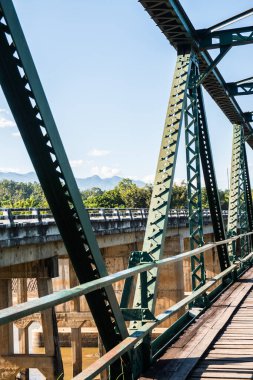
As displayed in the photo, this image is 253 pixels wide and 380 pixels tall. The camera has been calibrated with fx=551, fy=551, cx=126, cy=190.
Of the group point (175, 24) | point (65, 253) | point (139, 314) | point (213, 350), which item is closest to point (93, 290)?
point (139, 314)

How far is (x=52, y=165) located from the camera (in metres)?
Result: 4.18

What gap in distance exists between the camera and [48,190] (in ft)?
13.9

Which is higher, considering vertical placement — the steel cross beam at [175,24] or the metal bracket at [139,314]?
the steel cross beam at [175,24]

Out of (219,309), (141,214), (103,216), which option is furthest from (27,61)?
(141,214)

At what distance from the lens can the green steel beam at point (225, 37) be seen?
Answer: 11.4m

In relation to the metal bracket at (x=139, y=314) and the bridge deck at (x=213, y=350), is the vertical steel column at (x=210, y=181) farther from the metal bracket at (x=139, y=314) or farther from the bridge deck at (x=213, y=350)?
the metal bracket at (x=139, y=314)

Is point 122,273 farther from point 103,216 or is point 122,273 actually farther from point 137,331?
point 103,216

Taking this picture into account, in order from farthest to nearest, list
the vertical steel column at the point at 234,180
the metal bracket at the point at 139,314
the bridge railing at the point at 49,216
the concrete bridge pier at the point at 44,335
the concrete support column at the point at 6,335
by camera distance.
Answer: the concrete support column at the point at 6,335
the concrete bridge pier at the point at 44,335
the vertical steel column at the point at 234,180
the bridge railing at the point at 49,216
the metal bracket at the point at 139,314

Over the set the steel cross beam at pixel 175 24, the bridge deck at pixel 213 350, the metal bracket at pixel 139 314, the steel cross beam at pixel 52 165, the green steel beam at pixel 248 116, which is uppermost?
the green steel beam at pixel 248 116

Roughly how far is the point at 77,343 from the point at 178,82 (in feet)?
76.1

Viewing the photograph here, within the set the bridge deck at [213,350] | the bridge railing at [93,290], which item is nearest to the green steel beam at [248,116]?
the bridge deck at [213,350]

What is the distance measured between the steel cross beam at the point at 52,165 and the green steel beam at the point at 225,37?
7.83 metres

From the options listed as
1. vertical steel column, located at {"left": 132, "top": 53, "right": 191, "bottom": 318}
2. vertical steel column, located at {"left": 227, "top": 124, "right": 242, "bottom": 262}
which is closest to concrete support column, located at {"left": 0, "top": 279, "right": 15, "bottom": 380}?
vertical steel column, located at {"left": 227, "top": 124, "right": 242, "bottom": 262}

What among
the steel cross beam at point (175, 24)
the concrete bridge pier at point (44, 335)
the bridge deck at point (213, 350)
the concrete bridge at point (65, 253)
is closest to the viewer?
the bridge deck at point (213, 350)
